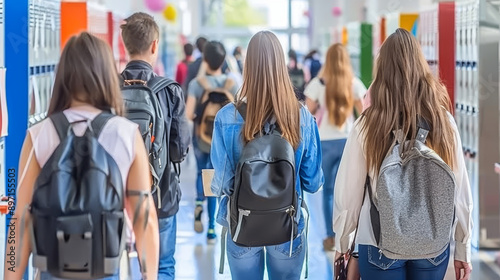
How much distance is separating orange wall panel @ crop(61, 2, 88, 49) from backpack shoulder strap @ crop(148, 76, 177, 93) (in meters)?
2.31

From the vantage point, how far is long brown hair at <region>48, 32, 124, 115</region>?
8.51ft

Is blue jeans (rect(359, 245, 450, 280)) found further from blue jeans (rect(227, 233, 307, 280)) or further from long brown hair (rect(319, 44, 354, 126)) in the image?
long brown hair (rect(319, 44, 354, 126))

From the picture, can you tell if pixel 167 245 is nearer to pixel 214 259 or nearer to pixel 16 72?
pixel 16 72

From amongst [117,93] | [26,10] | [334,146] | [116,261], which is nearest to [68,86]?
[117,93]

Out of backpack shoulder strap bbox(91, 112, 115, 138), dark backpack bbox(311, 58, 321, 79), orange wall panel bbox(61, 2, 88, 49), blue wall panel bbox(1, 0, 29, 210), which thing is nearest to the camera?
backpack shoulder strap bbox(91, 112, 115, 138)

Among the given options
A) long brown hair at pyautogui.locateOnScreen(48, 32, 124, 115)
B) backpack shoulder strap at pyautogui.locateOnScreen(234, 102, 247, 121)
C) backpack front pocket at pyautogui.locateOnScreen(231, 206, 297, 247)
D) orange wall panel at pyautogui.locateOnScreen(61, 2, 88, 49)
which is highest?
orange wall panel at pyautogui.locateOnScreen(61, 2, 88, 49)

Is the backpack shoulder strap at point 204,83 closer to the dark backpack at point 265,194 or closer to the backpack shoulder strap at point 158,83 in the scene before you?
the backpack shoulder strap at point 158,83

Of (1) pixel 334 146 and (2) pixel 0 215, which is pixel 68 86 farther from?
(1) pixel 334 146

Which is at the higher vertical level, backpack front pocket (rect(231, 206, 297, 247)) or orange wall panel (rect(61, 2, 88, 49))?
orange wall panel (rect(61, 2, 88, 49))

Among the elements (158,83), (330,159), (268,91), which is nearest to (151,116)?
(158,83)

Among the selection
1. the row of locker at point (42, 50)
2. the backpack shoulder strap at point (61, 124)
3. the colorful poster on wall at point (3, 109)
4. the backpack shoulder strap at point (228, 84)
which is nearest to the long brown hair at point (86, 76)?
the backpack shoulder strap at point (61, 124)

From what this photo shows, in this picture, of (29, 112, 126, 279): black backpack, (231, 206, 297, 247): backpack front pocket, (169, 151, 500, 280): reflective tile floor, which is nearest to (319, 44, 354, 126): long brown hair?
(169, 151, 500, 280): reflective tile floor

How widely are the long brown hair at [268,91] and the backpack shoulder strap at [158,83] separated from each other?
611 mm

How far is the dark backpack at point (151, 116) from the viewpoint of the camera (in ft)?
12.1
